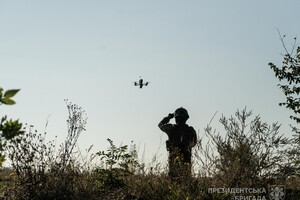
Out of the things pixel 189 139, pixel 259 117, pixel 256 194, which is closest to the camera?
pixel 256 194

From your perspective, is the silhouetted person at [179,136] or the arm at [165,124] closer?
the silhouetted person at [179,136]

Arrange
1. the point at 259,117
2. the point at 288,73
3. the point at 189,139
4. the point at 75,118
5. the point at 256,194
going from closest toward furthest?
the point at 256,194 → the point at 259,117 → the point at 75,118 → the point at 189,139 → the point at 288,73

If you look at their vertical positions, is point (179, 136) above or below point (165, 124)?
below

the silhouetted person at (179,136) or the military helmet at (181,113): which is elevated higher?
the military helmet at (181,113)

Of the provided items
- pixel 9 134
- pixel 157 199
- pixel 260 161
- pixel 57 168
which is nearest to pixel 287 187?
pixel 260 161

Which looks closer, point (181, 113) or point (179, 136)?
point (179, 136)

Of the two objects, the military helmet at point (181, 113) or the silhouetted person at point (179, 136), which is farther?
the military helmet at point (181, 113)

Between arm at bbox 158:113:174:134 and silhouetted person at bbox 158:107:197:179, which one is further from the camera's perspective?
arm at bbox 158:113:174:134

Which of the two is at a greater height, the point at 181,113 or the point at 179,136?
the point at 181,113

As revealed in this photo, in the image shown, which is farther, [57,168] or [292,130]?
[292,130]

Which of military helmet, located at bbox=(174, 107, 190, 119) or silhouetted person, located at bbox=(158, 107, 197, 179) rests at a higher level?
military helmet, located at bbox=(174, 107, 190, 119)

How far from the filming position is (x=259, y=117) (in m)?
7.60

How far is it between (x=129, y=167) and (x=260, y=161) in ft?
8.70

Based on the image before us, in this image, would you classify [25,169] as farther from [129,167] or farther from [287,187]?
[287,187]
